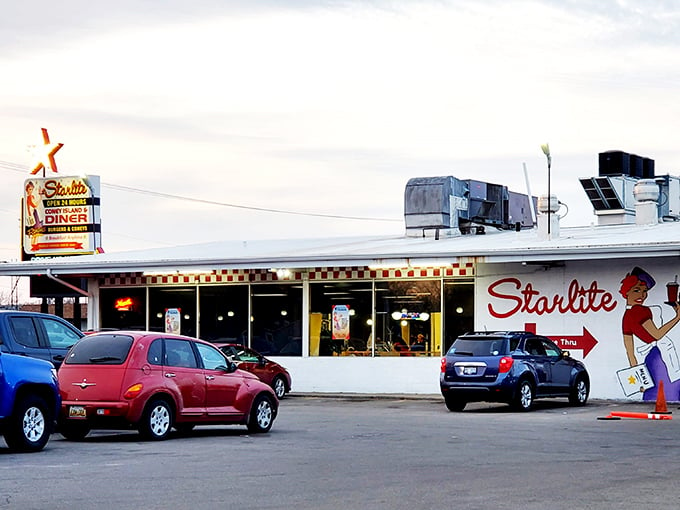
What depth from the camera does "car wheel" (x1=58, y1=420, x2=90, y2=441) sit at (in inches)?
700

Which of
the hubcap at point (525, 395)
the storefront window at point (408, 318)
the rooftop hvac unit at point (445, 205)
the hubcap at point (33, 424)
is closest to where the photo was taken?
the hubcap at point (33, 424)

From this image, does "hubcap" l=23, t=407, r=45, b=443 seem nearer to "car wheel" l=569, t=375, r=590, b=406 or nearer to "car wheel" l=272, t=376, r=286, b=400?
"car wheel" l=569, t=375, r=590, b=406

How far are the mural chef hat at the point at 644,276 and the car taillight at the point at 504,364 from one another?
20.2 ft

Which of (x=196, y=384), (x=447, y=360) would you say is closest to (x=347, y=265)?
(x=447, y=360)

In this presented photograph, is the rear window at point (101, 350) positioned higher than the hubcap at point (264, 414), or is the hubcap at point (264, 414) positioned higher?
the rear window at point (101, 350)

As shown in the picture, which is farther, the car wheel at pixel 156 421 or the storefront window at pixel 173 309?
the storefront window at pixel 173 309

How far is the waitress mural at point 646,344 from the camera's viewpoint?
29688mm

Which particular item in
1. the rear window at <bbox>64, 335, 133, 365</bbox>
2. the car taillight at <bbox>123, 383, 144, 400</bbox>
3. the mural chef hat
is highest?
the mural chef hat

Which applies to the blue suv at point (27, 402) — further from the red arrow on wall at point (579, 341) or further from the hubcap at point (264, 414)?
the red arrow on wall at point (579, 341)

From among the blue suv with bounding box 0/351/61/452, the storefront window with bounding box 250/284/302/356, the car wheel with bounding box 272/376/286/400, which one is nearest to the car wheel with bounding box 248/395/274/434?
the blue suv with bounding box 0/351/61/452

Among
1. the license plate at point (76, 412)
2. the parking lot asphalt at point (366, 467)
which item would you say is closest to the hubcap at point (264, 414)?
the parking lot asphalt at point (366, 467)

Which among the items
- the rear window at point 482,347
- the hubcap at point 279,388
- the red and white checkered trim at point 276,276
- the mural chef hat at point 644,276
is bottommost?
the hubcap at point 279,388

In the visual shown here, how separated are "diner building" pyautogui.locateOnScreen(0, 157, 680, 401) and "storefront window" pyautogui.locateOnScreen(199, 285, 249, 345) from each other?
0.04m

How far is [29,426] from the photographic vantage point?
15.9m
